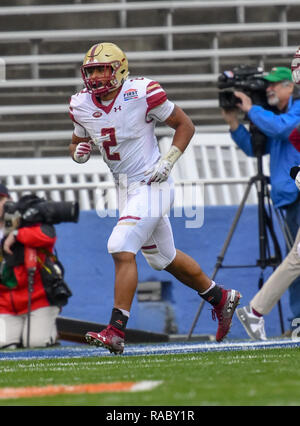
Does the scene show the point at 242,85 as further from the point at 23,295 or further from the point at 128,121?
the point at 23,295

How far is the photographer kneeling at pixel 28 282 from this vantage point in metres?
7.71

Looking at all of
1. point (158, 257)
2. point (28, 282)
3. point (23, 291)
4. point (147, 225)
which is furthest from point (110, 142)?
point (23, 291)

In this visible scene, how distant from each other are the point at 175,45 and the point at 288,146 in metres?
4.95

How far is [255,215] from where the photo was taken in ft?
27.9

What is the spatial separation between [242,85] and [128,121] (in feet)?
6.33

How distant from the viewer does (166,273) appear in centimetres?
843

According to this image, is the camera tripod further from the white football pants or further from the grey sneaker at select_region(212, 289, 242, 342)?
the white football pants

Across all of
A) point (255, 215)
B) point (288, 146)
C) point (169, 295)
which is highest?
point (288, 146)

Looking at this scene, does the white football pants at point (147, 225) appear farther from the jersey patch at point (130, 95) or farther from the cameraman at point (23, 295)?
the cameraman at point (23, 295)

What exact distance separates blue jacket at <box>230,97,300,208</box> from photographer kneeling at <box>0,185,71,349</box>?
5.17 ft

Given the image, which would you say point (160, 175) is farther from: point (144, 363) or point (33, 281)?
point (33, 281)

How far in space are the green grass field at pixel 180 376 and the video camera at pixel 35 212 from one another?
2.15 metres

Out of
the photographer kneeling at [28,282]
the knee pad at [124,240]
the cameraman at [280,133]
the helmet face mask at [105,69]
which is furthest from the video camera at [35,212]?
the knee pad at [124,240]
